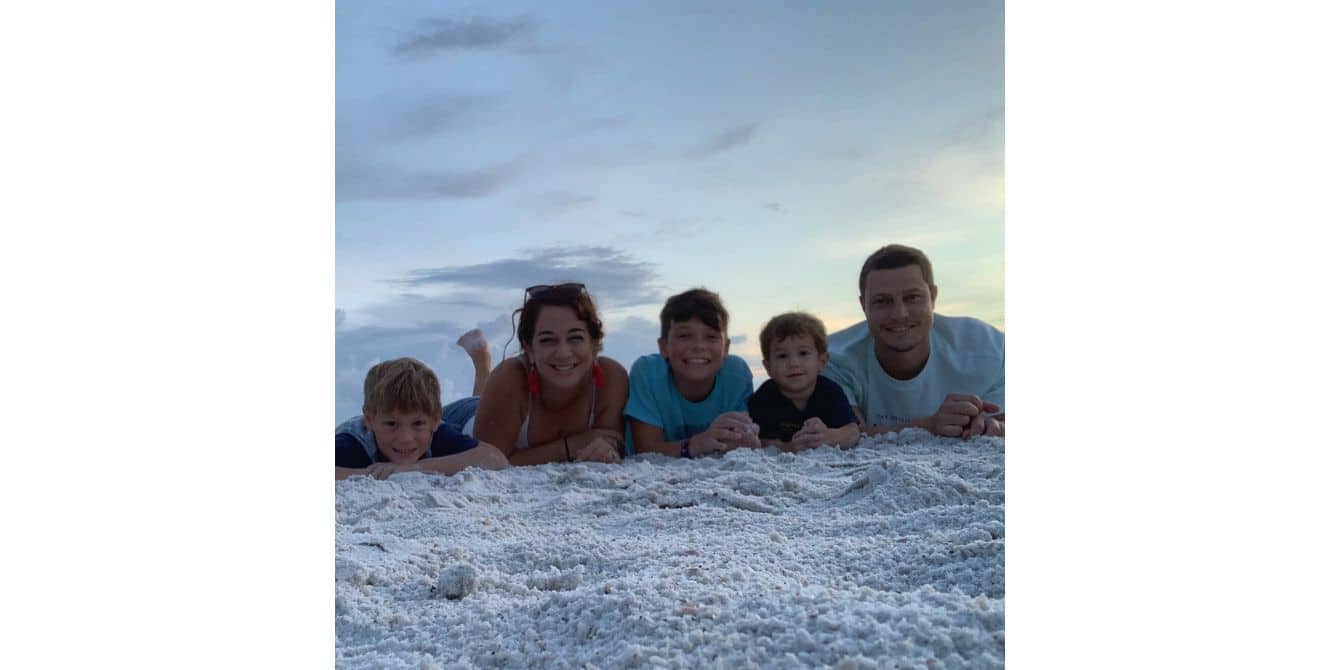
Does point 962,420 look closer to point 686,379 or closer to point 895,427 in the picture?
point 895,427

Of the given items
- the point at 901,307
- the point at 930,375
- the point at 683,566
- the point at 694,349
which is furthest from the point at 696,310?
the point at 683,566

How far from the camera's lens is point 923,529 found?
5.00 feet

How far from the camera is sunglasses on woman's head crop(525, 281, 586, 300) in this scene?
2938 millimetres

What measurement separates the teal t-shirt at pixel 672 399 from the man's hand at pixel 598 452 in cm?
16

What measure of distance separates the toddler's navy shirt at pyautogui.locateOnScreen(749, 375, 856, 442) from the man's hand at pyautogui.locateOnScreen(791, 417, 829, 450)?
0.05 m

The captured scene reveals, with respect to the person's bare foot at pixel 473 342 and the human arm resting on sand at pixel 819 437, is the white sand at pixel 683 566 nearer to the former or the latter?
the human arm resting on sand at pixel 819 437

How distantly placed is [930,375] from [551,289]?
44.5 inches

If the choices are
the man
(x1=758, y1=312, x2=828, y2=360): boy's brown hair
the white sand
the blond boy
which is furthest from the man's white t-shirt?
the blond boy

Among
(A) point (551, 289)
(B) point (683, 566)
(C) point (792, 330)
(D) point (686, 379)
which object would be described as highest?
(A) point (551, 289)

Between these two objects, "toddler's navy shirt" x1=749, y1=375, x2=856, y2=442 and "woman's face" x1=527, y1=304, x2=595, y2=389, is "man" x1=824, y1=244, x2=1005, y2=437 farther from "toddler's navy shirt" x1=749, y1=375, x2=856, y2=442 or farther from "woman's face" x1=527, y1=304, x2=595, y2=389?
"woman's face" x1=527, y1=304, x2=595, y2=389

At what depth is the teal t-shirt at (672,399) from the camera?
9.61 ft

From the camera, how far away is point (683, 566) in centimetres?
131

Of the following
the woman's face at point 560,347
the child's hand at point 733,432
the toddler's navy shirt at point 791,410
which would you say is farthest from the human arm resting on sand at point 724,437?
the woman's face at point 560,347
